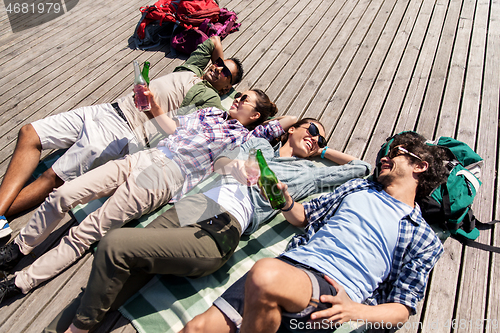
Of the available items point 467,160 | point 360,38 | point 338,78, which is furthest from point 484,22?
point 467,160

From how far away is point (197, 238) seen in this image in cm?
178

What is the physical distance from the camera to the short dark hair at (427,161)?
2.07 m

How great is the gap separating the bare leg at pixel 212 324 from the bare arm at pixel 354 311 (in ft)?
1.48

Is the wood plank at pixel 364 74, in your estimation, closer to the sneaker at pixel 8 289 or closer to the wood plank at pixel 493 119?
the wood plank at pixel 493 119

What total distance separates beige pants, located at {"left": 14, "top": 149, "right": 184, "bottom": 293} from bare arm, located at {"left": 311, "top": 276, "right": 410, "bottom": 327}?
1372 millimetres

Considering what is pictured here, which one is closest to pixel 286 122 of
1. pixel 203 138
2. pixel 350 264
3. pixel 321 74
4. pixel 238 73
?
pixel 203 138

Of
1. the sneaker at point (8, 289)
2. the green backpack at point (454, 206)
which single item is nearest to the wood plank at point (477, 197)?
the green backpack at point (454, 206)

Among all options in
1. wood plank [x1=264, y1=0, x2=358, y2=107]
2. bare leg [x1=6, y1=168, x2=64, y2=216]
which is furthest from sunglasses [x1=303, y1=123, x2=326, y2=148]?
bare leg [x1=6, y1=168, x2=64, y2=216]

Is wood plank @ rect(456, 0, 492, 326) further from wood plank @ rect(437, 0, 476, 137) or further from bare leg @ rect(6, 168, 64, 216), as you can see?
bare leg @ rect(6, 168, 64, 216)

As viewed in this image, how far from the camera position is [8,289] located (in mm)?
1910

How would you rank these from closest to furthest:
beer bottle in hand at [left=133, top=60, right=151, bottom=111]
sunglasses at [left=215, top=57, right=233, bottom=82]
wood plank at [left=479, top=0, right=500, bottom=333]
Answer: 1. wood plank at [left=479, top=0, right=500, bottom=333]
2. beer bottle in hand at [left=133, top=60, right=151, bottom=111]
3. sunglasses at [left=215, top=57, right=233, bottom=82]

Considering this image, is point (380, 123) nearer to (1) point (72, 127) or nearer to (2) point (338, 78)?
(2) point (338, 78)

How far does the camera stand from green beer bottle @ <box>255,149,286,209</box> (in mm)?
1934

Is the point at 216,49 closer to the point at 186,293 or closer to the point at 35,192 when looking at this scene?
the point at 35,192
